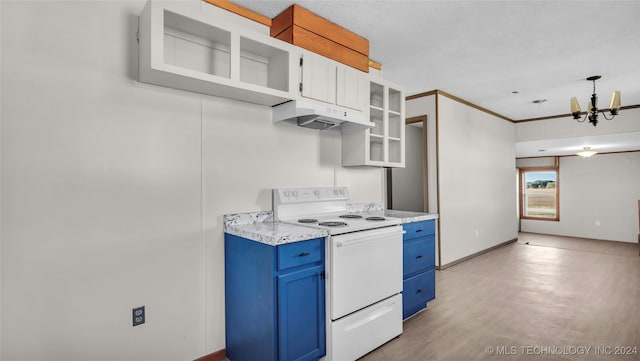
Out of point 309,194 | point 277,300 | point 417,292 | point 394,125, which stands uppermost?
point 394,125

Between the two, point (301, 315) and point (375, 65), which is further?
point (375, 65)

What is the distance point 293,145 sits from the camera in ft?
9.21

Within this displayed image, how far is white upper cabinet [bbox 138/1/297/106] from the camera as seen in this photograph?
1835 mm

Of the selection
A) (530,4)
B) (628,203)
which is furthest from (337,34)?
(628,203)

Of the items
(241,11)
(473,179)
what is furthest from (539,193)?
(241,11)

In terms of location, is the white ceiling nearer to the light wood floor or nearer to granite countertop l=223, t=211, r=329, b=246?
granite countertop l=223, t=211, r=329, b=246

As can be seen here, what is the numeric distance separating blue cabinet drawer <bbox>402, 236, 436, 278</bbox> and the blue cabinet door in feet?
3.44

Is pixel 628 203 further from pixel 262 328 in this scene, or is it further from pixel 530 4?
pixel 262 328

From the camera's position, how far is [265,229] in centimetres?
219

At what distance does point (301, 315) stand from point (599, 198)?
8.60 m

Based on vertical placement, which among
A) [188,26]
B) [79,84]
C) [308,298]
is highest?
[188,26]

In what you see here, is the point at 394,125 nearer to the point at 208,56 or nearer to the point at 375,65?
the point at 375,65

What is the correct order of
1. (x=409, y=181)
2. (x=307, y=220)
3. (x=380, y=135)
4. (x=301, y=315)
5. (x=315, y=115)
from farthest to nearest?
1. (x=409, y=181)
2. (x=380, y=135)
3. (x=307, y=220)
4. (x=315, y=115)
5. (x=301, y=315)

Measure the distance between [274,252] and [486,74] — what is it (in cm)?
362
